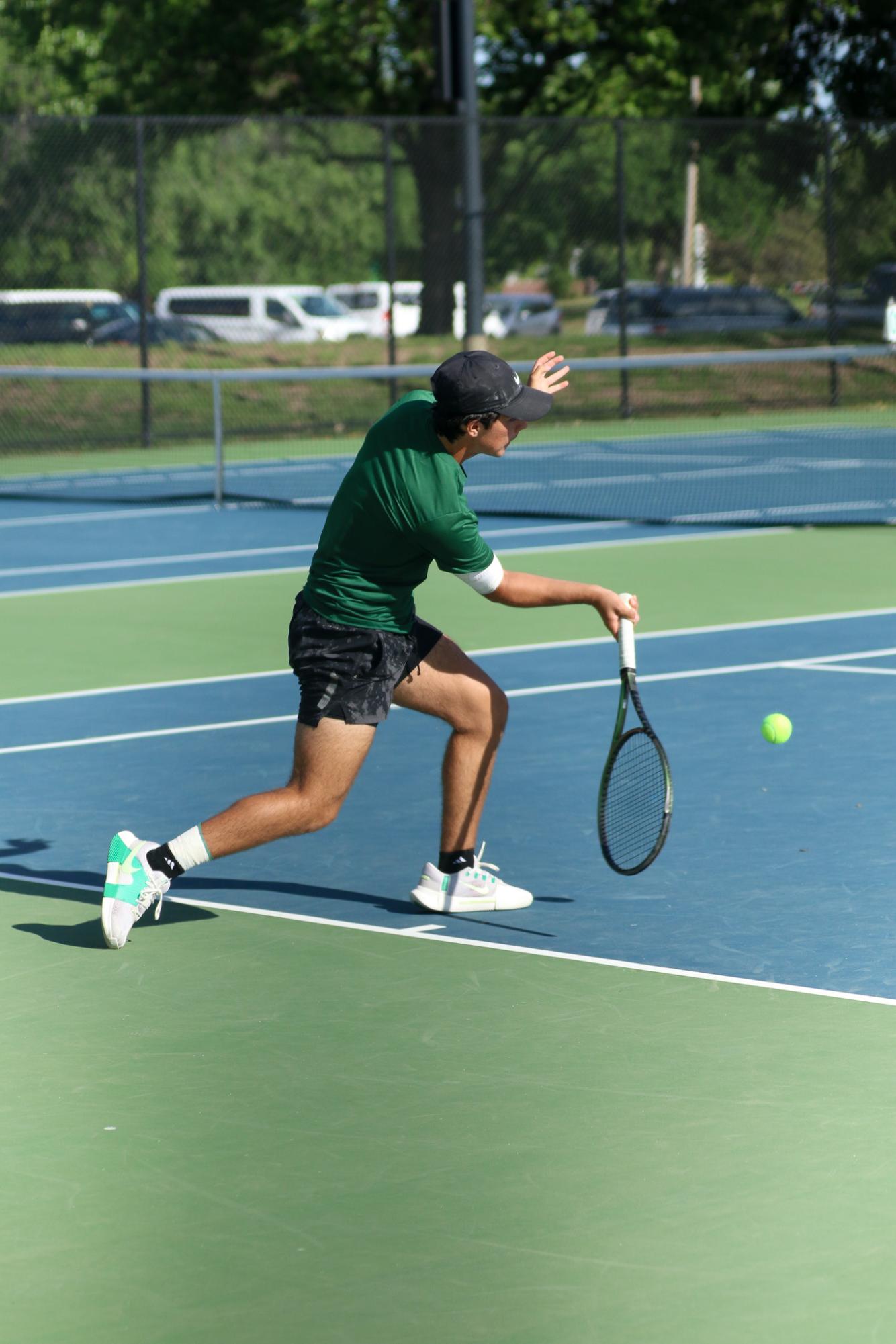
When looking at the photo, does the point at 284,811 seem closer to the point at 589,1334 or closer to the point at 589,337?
the point at 589,1334

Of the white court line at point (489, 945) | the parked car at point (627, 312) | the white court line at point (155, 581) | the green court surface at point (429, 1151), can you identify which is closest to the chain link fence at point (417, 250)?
the parked car at point (627, 312)

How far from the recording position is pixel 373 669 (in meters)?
5.80

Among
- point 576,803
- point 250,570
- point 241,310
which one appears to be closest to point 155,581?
point 250,570

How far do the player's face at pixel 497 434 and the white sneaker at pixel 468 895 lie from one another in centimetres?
121

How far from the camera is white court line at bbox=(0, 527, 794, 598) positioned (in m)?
13.9

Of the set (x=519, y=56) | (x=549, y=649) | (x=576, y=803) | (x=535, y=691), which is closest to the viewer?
(x=576, y=803)

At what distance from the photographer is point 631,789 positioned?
19.3 ft

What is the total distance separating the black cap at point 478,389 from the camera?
554 cm

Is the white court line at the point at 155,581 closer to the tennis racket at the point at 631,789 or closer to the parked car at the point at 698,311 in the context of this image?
the tennis racket at the point at 631,789

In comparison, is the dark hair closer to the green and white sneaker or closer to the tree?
the green and white sneaker

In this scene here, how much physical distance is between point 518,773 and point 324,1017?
293cm

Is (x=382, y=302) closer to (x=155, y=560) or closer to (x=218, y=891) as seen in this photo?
(x=155, y=560)

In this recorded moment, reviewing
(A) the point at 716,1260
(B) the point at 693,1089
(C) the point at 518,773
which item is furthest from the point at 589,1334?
(C) the point at 518,773

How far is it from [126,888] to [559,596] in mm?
1334
